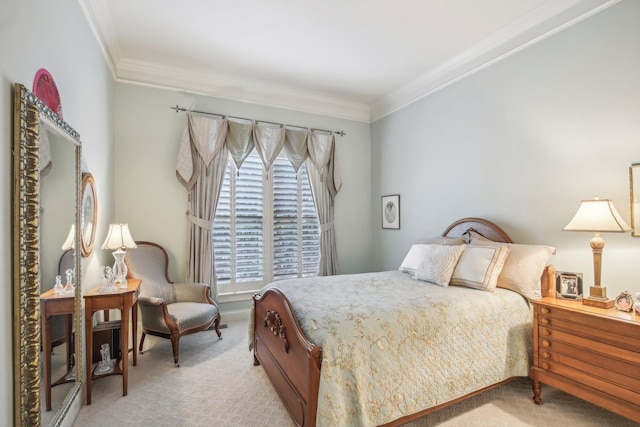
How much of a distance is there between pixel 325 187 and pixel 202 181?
1.73 m

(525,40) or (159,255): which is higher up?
(525,40)

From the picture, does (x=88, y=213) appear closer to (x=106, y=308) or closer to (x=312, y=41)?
(x=106, y=308)

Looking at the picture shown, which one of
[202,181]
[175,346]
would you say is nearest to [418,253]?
[175,346]

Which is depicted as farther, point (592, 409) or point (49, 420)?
point (592, 409)

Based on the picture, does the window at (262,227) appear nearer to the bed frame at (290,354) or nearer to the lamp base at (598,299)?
the bed frame at (290,354)

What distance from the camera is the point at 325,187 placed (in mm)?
4727

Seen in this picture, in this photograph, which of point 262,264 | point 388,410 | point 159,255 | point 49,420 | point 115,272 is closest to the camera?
point 49,420

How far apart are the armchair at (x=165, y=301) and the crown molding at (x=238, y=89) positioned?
198cm

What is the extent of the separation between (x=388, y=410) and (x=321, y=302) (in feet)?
2.50

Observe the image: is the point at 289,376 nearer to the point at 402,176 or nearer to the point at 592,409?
the point at 592,409

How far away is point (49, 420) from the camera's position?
1663 millimetres

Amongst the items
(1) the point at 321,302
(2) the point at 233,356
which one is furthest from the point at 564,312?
(2) the point at 233,356

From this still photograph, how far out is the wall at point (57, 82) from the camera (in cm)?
133

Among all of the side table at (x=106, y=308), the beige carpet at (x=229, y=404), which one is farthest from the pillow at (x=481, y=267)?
the side table at (x=106, y=308)
